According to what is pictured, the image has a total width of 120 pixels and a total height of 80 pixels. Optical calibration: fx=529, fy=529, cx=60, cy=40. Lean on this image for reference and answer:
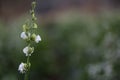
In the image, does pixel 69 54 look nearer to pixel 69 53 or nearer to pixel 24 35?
pixel 69 53

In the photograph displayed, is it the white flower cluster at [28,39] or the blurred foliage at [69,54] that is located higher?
the blurred foliage at [69,54]

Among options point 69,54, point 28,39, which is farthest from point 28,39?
point 69,54

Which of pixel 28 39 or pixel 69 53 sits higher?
pixel 69 53

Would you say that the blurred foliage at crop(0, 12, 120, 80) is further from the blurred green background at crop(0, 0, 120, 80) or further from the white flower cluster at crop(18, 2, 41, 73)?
the white flower cluster at crop(18, 2, 41, 73)

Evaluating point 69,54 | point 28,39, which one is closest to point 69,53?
point 69,54

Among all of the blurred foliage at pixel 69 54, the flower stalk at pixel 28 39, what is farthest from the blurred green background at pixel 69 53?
the flower stalk at pixel 28 39

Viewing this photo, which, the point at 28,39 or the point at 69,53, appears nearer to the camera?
the point at 28,39

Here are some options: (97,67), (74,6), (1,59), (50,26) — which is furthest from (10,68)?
(74,6)

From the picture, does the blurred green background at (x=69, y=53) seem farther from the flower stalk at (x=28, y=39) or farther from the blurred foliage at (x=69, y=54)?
the flower stalk at (x=28, y=39)

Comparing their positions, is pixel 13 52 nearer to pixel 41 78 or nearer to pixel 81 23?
pixel 41 78
